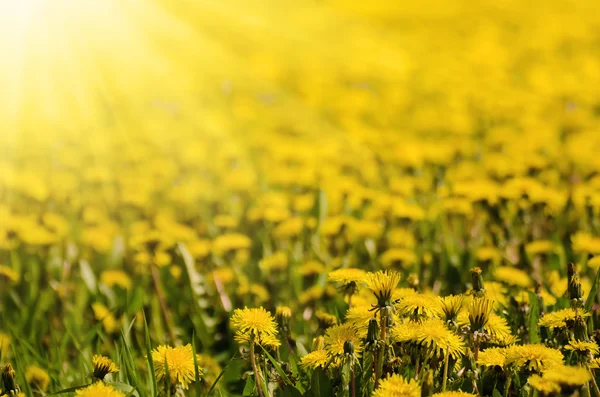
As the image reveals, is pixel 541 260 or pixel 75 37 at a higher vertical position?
pixel 75 37

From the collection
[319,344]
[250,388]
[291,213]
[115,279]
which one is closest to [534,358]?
[319,344]

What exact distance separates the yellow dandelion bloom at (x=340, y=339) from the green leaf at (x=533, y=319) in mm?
553

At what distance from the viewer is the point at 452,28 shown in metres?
8.04

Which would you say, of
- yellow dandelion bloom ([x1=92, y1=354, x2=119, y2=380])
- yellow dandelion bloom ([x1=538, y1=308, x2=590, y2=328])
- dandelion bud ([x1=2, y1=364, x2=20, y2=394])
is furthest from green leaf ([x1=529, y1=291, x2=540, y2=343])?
dandelion bud ([x1=2, y1=364, x2=20, y2=394])

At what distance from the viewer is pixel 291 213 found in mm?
3184

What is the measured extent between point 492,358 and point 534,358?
0.11 meters

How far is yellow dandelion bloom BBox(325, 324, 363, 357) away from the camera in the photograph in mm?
1249

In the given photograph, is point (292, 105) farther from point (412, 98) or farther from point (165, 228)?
point (165, 228)

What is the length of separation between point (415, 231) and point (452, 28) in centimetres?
567

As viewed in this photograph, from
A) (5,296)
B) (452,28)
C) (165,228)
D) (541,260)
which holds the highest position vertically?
(452,28)

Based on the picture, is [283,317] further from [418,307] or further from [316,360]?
[418,307]

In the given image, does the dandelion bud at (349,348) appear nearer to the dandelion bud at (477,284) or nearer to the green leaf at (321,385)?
the green leaf at (321,385)

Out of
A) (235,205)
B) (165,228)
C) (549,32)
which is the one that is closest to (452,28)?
(549,32)

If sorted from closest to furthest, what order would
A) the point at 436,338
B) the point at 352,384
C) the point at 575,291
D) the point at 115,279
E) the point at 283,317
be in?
1. the point at 436,338
2. the point at 352,384
3. the point at 575,291
4. the point at 283,317
5. the point at 115,279
